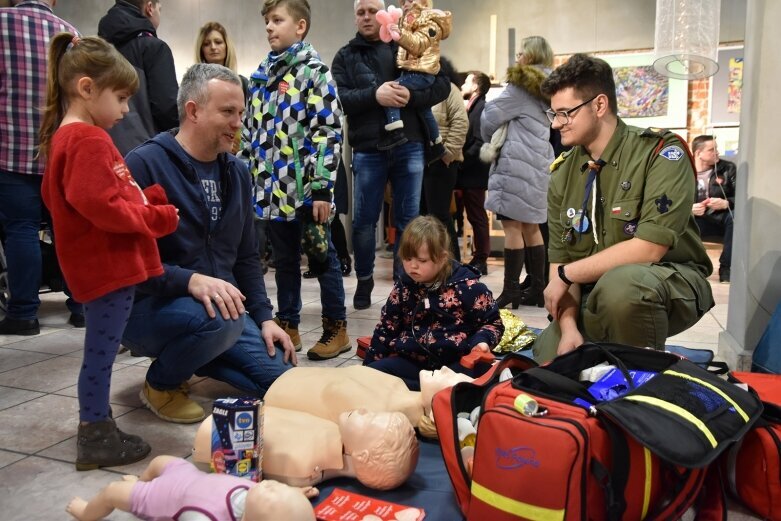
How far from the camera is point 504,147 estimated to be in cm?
421

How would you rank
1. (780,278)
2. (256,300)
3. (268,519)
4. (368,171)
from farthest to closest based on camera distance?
(368,171)
(780,278)
(256,300)
(268,519)

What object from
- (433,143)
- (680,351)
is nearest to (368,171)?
(433,143)

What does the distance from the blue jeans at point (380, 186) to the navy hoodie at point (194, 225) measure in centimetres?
138

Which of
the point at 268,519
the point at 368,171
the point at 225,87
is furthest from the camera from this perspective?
the point at 368,171

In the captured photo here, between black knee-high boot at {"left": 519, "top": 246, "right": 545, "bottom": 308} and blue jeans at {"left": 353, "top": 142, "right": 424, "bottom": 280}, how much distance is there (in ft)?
2.81

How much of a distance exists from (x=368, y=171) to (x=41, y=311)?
86.3 inches

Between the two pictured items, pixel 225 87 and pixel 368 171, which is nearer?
pixel 225 87

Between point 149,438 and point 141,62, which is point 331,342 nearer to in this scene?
point 149,438

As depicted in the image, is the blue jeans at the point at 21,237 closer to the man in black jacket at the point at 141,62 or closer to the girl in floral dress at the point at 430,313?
the man in black jacket at the point at 141,62

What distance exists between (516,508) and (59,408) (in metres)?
1.75

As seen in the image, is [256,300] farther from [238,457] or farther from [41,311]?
[41,311]

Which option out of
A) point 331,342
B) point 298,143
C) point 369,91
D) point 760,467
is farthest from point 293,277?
point 760,467

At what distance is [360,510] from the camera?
5.35 feet

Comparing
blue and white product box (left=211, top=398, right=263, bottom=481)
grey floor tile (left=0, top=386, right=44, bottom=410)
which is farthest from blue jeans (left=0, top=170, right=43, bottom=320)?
blue and white product box (left=211, top=398, right=263, bottom=481)
